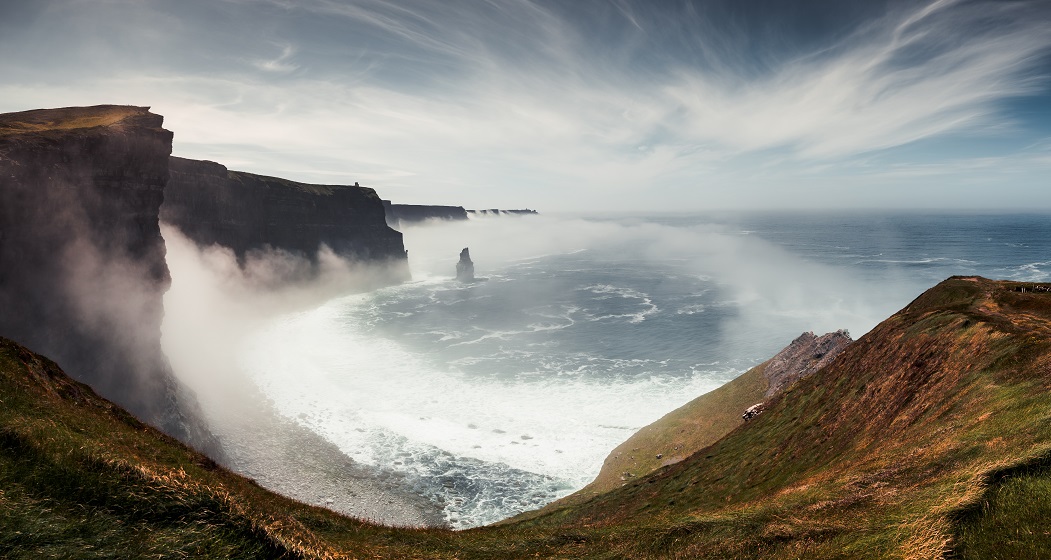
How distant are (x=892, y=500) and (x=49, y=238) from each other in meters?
69.4

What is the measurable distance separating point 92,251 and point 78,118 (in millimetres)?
24858

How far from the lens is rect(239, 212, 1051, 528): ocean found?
184ft

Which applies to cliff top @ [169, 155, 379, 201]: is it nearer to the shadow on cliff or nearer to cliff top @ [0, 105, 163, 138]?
the shadow on cliff

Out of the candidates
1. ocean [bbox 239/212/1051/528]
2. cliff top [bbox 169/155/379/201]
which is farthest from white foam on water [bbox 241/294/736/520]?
cliff top [bbox 169/155/379/201]

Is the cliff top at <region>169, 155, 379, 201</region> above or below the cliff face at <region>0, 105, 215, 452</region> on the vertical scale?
above

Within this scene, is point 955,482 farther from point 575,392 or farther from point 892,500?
point 575,392

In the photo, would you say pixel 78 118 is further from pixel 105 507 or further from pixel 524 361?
pixel 524 361

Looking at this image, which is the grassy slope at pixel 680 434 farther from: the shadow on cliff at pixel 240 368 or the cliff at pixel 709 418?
the shadow on cliff at pixel 240 368

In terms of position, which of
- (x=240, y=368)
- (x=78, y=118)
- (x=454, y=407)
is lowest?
(x=454, y=407)

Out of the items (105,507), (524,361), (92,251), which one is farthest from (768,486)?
(524,361)

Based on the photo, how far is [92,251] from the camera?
5066 centimetres

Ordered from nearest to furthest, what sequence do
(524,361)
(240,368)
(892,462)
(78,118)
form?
(892,462)
(78,118)
(240,368)
(524,361)

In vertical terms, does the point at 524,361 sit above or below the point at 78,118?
below

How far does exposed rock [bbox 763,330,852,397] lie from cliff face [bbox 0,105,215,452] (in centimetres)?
6995
